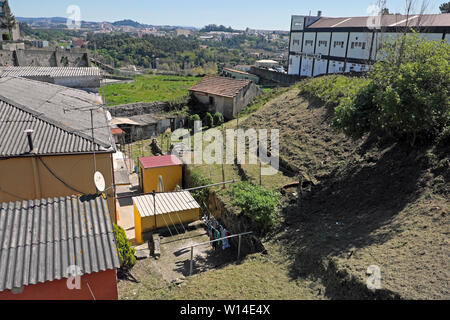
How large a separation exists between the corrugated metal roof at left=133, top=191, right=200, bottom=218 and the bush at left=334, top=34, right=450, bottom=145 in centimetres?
642

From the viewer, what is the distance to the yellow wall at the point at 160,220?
42.3ft

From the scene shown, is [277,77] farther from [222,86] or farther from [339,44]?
[222,86]

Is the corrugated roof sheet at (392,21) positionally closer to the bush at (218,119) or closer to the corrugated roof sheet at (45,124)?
the bush at (218,119)

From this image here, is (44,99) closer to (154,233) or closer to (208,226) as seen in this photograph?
(154,233)

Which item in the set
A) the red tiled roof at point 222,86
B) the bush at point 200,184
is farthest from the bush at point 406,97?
the red tiled roof at point 222,86

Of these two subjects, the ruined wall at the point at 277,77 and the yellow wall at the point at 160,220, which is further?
the ruined wall at the point at 277,77

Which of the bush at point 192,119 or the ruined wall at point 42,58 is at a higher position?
the ruined wall at point 42,58

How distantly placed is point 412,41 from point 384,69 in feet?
3.75

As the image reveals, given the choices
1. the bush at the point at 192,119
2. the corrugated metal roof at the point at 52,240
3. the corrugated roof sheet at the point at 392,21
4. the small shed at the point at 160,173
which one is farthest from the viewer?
the bush at the point at 192,119

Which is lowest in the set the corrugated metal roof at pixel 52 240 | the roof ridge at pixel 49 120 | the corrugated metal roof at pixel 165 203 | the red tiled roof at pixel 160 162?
the corrugated metal roof at pixel 165 203

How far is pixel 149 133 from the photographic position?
28281 millimetres

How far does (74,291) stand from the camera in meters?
5.52

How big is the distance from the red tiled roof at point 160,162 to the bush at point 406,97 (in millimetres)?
8551
